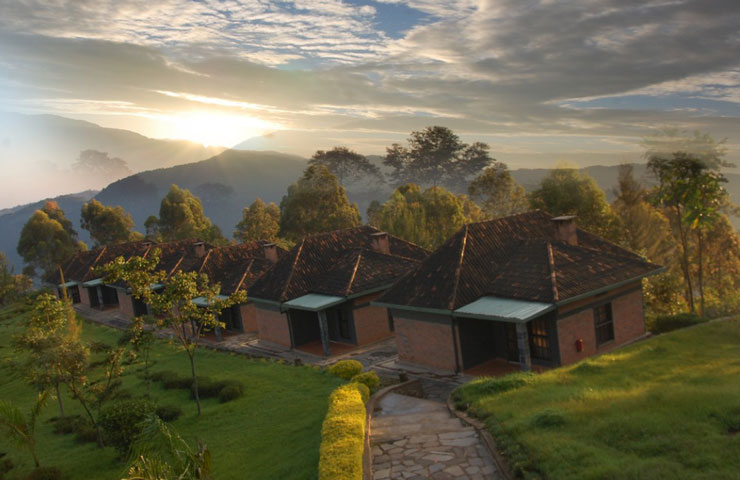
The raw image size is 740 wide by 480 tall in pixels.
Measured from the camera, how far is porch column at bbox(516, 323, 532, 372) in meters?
18.6

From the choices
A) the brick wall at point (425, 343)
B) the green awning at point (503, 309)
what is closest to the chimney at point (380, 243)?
the brick wall at point (425, 343)

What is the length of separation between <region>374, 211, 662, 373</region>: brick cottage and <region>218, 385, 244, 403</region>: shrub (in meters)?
6.64

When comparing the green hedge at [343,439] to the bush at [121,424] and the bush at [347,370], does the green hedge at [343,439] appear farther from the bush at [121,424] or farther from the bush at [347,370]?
the bush at [121,424]

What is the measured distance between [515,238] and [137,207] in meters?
158

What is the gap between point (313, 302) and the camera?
25.8 meters

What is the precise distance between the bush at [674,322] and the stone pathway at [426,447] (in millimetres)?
14498

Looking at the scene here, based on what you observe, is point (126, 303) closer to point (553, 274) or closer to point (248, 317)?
point (248, 317)

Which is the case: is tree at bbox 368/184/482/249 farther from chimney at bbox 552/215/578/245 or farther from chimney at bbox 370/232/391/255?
chimney at bbox 552/215/578/245

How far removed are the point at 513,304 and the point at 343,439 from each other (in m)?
10.8

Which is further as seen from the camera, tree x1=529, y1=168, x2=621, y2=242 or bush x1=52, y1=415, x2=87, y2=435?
tree x1=529, y1=168, x2=621, y2=242

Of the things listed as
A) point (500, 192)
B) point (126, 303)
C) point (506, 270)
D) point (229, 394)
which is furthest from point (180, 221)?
point (506, 270)

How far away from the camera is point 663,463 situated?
26.8 feet

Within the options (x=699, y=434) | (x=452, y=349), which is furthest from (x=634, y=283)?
(x=699, y=434)

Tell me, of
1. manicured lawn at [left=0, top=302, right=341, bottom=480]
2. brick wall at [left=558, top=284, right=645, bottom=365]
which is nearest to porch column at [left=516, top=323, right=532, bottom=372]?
brick wall at [left=558, top=284, right=645, bottom=365]
